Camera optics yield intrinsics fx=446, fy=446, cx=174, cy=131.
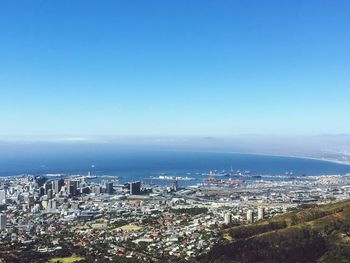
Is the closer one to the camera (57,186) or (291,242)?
(291,242)

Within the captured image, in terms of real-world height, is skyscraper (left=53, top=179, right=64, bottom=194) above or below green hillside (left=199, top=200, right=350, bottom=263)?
below

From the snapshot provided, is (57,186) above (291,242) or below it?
below

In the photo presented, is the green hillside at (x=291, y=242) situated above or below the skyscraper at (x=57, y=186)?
above

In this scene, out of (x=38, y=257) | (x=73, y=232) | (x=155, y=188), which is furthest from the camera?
(x=155, y=188)

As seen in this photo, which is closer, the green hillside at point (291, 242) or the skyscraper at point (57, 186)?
the green hillside at point (291, 242)

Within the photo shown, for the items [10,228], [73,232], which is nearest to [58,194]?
[10,228]

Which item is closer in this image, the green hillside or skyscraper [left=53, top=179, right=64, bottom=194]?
the green hillside

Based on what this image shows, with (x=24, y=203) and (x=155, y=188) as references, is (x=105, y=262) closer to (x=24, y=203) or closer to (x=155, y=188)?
(x=24, y=203)

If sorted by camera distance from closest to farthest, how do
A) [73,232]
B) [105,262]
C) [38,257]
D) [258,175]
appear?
[105,262]
[38,257]
[73,232]
[258,175]
